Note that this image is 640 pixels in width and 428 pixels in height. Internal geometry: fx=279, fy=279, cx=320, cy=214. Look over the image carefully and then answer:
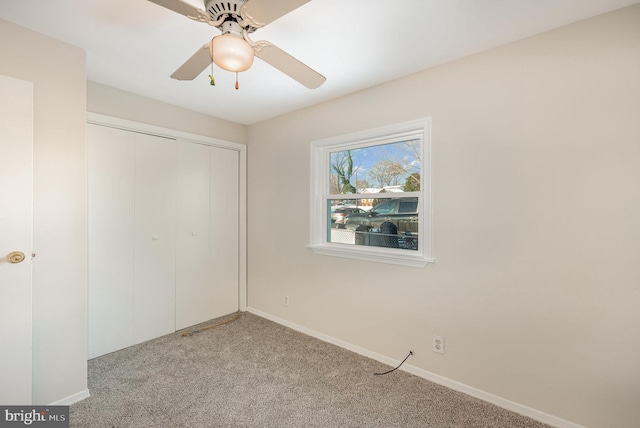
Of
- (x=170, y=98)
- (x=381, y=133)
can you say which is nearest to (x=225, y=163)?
(x=170, y=98)

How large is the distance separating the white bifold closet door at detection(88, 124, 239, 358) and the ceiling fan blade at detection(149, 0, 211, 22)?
187cm

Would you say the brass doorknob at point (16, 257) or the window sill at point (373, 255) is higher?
the brass doorknob at point (16, 257)

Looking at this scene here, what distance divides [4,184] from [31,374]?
1131mm

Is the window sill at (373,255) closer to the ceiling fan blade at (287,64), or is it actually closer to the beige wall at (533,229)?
the beige wall at (533,229)

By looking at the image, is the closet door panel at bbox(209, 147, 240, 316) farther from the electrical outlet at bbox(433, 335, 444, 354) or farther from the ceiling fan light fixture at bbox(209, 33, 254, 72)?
the electrical outlet at bbox(433, 335, 444, 354)

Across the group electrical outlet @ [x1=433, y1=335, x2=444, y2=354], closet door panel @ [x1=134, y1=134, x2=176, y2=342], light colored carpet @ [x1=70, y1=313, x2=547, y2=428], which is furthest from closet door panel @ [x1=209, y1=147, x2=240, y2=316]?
electrical outlet @ [x1=433, y1=335, x2=444, y2=354]

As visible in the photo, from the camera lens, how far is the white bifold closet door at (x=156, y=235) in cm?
248

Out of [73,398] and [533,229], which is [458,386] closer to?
[533,229]

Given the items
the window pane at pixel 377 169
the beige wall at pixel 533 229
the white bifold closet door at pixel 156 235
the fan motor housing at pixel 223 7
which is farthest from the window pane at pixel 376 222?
the fan motor housing at pixel 223 7

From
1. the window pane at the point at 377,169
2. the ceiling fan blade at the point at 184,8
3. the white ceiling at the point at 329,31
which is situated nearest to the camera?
the ceiling fan blade at the point at 184,8

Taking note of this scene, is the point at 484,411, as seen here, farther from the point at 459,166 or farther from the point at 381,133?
the point at 381,133

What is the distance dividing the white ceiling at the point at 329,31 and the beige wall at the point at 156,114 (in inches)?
5.7

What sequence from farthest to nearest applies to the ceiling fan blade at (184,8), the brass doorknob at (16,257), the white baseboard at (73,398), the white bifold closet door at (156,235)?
the white bifold closet door at (156,235) < the white baseboard at (73,398) < the brass doorknob at (16,257) < the ceiling fan blade at (184,8)

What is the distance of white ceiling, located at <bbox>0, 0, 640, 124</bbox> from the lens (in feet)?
4.91
